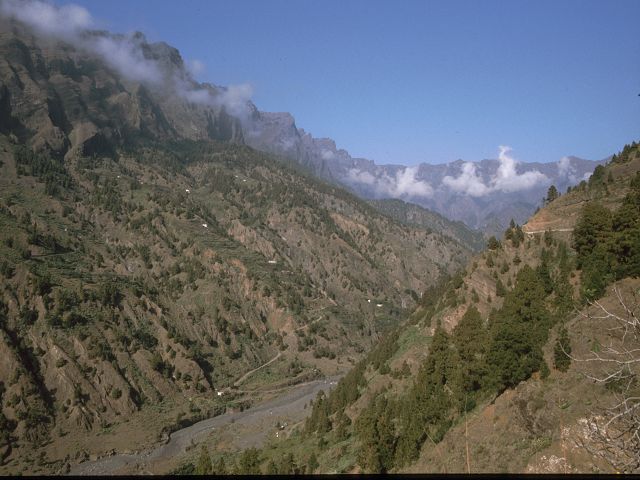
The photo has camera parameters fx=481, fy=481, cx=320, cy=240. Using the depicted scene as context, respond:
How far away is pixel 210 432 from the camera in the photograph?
72.1m

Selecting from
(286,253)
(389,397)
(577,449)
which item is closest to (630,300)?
(577,449)

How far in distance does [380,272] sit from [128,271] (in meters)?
95.9

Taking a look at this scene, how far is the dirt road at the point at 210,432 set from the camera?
59.4 metres

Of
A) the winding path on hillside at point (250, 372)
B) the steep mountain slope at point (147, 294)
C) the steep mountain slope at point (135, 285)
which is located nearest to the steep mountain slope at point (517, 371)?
the steep mountain slope at point (135, 285)

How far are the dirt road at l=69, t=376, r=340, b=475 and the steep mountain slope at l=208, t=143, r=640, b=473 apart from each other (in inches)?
277

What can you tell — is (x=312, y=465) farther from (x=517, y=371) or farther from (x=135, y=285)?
(x=135, y=285)

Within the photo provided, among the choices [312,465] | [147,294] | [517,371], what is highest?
[147,294]

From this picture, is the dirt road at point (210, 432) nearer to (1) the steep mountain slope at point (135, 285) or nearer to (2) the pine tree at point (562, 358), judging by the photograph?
(1) the steep mountain slope at point (135, 285)

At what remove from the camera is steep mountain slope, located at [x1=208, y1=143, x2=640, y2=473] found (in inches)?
917

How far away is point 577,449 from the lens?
21453mm

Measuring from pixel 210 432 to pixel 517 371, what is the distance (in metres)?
54.1

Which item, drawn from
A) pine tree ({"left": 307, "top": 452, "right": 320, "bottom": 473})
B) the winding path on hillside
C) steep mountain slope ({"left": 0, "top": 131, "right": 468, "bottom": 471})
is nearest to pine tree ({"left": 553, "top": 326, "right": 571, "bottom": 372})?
pine tree ({"left": 307, "top": 452, "right": 320, "bottom": 473})

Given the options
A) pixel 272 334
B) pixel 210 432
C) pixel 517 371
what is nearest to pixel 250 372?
pixel 272 334

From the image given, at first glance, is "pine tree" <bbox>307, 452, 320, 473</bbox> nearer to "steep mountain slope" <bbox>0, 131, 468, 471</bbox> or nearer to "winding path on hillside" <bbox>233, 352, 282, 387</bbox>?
"steep mountain slope" <bbox>0, 131, 468, 471</bbox>
